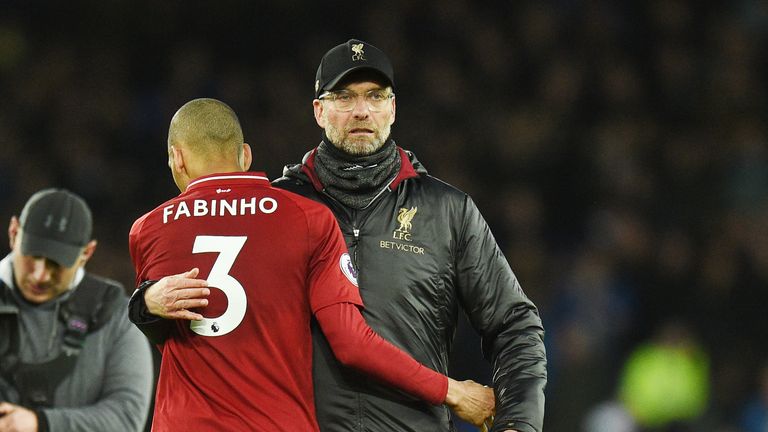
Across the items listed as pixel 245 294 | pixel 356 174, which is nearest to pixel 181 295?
pixel 245 294

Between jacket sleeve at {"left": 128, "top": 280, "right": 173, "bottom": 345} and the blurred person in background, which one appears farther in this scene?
the blurred person in background

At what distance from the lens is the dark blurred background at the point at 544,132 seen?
896cm

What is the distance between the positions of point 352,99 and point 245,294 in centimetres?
90

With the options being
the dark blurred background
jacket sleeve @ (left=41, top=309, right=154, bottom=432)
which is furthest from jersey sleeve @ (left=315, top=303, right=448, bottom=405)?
the dark blurred background

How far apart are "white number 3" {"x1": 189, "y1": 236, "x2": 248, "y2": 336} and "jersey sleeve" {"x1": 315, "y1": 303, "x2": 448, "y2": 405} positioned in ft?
0.83

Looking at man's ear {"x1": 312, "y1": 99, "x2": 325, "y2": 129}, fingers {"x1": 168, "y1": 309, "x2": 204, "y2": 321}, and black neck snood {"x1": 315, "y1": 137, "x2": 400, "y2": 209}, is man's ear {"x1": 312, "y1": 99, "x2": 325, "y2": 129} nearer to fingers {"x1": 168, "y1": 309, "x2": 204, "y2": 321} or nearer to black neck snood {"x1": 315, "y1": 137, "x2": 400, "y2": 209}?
black neck snood {"x1": 315, "y1": 137, "x2": 400, "y2": 209}

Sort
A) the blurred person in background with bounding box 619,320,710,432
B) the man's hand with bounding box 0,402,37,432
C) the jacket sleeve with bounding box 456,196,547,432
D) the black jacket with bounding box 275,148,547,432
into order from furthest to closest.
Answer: the blurred person in background with bounding box 619,320,710,432
the man's hand with bounding box 0,402,37,432
the jacket sleeve with bounding box 456,196,547,432
the black jacket with bounding box 275,148,547,432

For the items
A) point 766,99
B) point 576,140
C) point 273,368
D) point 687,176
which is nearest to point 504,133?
point 576,140

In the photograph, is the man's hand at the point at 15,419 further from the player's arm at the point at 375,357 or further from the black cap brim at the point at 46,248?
the player's arm at the point at 375,357

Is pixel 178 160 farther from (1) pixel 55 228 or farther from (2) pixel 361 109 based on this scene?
(1) pixel 55 228

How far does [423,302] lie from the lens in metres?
4.01

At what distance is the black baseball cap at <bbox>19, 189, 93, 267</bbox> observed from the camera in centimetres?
469

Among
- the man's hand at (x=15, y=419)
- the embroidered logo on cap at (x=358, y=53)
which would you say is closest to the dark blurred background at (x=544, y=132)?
the man's hand at (x=15, y=419)

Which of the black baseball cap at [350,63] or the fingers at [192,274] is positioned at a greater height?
the black baseball cap at [350,63]
